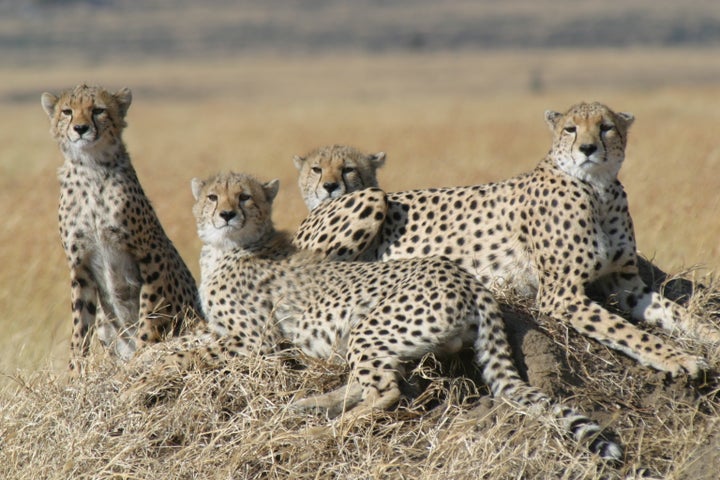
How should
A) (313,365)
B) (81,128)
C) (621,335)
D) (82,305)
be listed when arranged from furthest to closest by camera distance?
(82,305), (81,128), (621,335), (313,365)

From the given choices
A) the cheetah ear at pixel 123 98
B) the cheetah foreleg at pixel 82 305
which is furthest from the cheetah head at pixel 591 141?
the cheetah foreleg at pixel 82 305

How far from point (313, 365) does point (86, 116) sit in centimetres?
162

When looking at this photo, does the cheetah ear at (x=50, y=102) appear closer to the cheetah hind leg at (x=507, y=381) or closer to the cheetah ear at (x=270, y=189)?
the cheetah ear at (x=270, y=189)

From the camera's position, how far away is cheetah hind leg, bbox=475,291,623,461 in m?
3.35

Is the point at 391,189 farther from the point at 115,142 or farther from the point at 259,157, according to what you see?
the point at 115,142

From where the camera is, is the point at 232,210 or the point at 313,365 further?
the point at 232,210

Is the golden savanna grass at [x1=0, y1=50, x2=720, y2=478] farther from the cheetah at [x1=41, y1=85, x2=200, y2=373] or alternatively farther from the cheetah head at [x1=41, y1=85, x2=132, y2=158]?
the cheetah head at [x1=41, y1=85, x2=132, y2=158]

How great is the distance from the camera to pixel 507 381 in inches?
145

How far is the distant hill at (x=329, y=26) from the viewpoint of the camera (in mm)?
51938

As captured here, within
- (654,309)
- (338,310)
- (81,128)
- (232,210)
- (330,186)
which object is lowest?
(654,309)

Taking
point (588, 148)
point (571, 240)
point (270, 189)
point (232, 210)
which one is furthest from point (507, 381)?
point (270, 189)

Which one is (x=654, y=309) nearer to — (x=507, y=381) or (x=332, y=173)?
(x=507, y=381)

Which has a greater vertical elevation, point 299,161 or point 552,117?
point 552,117

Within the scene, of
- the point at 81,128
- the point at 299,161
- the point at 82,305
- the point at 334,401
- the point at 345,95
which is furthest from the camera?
the point at 345,95
